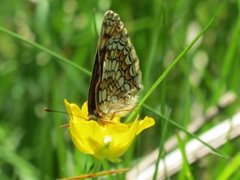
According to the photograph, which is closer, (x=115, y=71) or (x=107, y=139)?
(x=107, y=139)

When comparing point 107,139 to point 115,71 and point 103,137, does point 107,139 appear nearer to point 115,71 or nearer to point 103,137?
point 103,137

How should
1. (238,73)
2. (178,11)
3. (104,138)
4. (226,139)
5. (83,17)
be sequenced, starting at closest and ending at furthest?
1. (104,138)
2. (226,139)
3. (238,73)
4. (178,11)
5. (83,17)

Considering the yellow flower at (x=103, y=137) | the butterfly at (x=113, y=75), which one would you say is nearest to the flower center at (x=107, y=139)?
the yellow flower at (x=103, y=137)

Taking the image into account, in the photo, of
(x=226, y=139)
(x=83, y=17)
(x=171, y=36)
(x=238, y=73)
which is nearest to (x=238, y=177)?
(x=226, y=139)

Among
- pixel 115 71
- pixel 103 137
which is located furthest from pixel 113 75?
pixel 103 137

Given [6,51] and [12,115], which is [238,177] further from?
[6,51]

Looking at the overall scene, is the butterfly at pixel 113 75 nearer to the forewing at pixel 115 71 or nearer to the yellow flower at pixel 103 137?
the forewing at pixel 115 71

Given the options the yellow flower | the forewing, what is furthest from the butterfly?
the yellow flower
